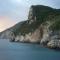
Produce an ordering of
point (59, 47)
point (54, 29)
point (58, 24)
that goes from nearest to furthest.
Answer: point (59, 47)
point (54, 29)
point (58, 24)

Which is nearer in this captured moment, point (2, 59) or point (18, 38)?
point (2, 59)

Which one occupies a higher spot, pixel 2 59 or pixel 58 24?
pixel 58 24

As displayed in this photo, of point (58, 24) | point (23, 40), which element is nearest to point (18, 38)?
point (23, 40)

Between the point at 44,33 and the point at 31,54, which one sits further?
the point at 44,33

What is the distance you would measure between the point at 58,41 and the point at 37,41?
2273 inches

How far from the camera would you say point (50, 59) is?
203ft

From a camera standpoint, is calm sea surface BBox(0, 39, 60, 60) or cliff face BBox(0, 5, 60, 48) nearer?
calm sea surface BBox(0, 39, 60, 60)

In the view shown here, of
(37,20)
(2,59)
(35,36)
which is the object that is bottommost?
(2,59)

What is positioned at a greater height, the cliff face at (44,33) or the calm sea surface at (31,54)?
the cliff face at (44,33)

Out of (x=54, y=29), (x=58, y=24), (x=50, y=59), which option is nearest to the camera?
(x=50, y=59)

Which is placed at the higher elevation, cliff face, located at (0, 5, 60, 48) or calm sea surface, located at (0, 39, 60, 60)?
cliff face, located at (0, 5, 60, 48)

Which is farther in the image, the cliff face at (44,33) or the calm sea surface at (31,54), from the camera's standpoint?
the cliff face at (44,33)

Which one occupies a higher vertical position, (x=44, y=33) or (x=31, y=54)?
(x=44, y=33)

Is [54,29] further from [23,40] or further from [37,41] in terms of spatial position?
[23,40]
